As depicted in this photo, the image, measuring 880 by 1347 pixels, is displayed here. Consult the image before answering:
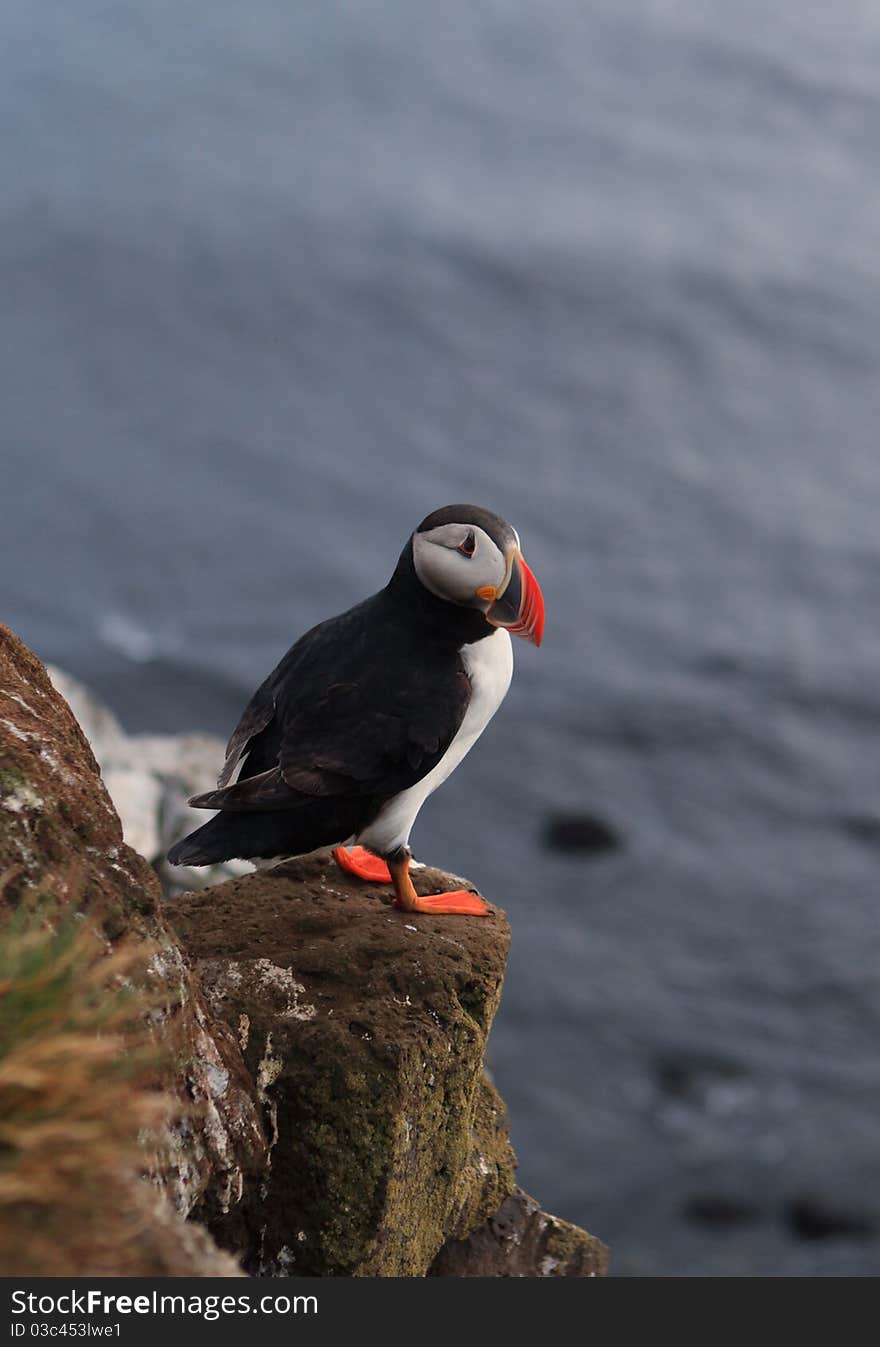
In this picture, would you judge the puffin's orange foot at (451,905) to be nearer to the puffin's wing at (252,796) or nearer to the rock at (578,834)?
the puffin's wing at (252,796)

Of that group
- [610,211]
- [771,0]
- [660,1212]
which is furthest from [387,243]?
[771,0]

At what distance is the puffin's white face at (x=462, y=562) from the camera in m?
7.18

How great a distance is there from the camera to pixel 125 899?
548 centimetres

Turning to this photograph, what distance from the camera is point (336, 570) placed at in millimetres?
37688

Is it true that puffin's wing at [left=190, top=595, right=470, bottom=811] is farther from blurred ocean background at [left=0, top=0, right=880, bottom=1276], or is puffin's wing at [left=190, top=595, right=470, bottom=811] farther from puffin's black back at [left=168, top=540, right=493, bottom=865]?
blurred ocean background at [left=0, top=0, right=880, bottom=1276]

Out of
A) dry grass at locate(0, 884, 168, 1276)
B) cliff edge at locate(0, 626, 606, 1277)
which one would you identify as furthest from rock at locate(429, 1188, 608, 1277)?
dry grass at locate(0, 884, 168, 1276)

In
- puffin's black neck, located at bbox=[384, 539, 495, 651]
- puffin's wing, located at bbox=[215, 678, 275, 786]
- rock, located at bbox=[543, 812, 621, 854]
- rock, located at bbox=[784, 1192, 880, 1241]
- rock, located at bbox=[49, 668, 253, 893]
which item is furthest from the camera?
rock, located at bbox=[543, 812, 621, 854]

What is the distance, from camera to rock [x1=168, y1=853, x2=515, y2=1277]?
6297 mm

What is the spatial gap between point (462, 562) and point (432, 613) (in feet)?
1.36

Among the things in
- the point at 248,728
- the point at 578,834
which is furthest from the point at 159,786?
the point at 578,834

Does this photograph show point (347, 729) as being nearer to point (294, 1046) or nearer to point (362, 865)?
point (362, 865)

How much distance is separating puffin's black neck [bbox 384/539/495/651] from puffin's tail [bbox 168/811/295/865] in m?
1.13

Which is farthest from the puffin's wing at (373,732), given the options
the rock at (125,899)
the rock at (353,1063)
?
the rock at (125,899)
